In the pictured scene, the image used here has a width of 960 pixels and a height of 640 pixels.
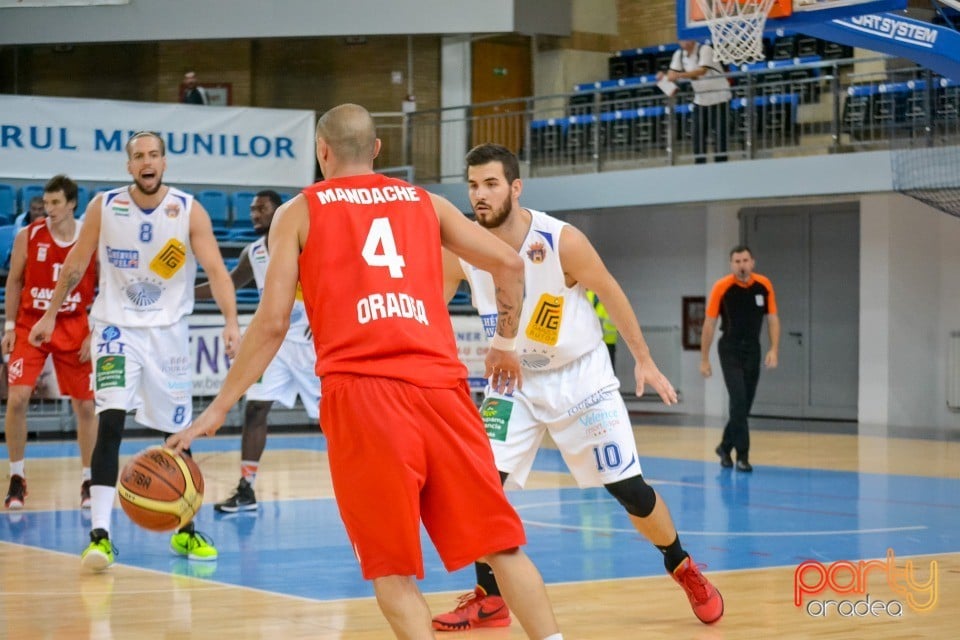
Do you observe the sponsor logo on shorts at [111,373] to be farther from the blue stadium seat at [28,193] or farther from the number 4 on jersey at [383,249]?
the blue stadium seat at [28,193]

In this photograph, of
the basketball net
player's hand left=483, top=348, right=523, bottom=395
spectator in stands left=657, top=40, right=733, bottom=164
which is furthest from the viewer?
spectator in stands left=657, top=40, right=733, bottom=164

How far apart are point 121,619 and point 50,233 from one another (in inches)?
193

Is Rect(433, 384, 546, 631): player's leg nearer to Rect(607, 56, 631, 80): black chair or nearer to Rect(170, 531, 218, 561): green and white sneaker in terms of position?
Rect(170, 531, 218, 561): green and white sneaker

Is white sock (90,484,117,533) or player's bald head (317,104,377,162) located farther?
white sock (90,484,117,533)

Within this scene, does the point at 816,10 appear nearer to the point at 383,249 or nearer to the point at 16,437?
the point at 383,249

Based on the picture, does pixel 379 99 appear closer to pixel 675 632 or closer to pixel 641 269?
pixel 641 269

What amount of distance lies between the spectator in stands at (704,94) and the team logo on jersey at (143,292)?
1216 cm

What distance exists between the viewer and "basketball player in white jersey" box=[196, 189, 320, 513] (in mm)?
10367

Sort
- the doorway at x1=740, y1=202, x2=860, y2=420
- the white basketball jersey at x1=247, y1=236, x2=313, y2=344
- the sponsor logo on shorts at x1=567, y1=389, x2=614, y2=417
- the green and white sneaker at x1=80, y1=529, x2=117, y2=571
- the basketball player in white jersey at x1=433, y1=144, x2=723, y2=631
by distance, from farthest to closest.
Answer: the doorway at x1=740, y1=202, x2=860, y2=420 < the white basketball jersey at x1=247, y1=236, x2=313, y2=344 < the green and white sneaker at x1=80, y1=529, x2=117, y2=571 < the sponsor logo on shorts at x1=567, y1=389, x2=614, y2=417 < the basketball player in white jersey at x1=433, y1=144, x2=723, y2=631

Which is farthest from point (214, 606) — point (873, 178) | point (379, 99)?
point (379, 99)

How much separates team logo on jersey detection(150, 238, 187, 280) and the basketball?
3286mm

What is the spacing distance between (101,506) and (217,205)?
13.2 metres

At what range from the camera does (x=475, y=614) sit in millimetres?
6297

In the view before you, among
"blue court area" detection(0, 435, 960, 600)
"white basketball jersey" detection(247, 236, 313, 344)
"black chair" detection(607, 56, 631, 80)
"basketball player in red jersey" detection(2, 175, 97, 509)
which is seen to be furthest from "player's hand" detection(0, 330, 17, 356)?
"black chair" detection(607, 56, 631, 80)
